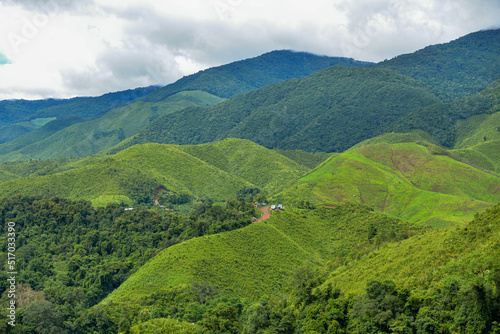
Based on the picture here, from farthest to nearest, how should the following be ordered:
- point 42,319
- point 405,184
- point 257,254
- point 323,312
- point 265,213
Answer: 1. point 405,184
2. point 265,213
3. point 257,254
4. point 42,319
5. point 323,312

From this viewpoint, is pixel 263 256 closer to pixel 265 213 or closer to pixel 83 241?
pixel 265 213

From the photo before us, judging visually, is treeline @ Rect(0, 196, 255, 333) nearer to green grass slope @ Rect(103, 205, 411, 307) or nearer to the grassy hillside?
green grass slope @ Rect(103, 205, 411, 307)

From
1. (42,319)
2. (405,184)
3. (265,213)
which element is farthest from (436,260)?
(405,184)

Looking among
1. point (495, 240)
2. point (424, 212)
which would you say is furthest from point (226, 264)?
point (424, 212)

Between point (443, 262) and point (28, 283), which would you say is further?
point (28, 283)

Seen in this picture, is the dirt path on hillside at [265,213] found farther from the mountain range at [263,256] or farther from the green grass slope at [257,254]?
the green grass slope at [257,254]

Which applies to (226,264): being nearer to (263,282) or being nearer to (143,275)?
(263,282)

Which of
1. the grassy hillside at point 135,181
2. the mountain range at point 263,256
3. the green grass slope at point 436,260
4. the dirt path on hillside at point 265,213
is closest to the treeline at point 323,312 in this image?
the mountain range at point 263,256

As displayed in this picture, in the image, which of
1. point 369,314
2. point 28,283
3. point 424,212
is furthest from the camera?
point 424,212
